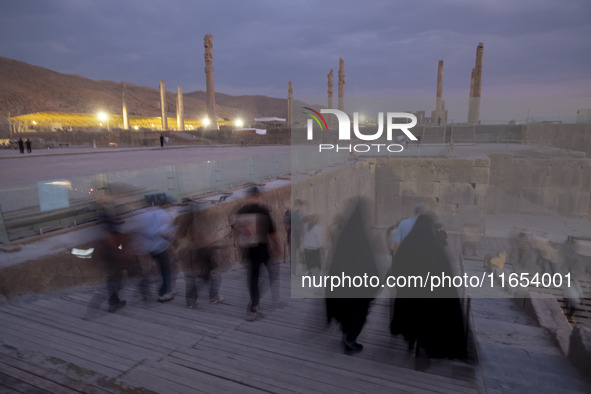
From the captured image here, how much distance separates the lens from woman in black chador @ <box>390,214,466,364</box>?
340 centimetres

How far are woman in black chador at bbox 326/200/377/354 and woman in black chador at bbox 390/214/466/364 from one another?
0.30m

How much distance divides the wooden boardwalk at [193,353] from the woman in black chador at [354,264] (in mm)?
205

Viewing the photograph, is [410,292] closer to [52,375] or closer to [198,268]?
[198,268]

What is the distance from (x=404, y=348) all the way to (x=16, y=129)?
49.3 m

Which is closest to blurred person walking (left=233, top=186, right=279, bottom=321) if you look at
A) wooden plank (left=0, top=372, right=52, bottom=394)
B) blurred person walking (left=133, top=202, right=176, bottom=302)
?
blurred person walking (left=133, top=202, right=176, bottom=302)

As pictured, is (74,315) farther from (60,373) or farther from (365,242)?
(365,242)

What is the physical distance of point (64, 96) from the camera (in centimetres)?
7462

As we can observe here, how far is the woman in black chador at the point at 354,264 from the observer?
11.5ft

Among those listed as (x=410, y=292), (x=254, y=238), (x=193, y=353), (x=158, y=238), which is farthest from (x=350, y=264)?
(x=158, y=238)

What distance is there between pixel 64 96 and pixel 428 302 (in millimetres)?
87534

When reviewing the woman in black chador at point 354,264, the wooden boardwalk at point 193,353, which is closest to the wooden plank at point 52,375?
the wooden boardwalk at point 193,353

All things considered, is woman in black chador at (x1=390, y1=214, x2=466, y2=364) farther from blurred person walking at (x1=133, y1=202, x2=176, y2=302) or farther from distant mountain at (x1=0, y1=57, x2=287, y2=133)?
distant mountain at (x1=0, y1=57, x2=287, y2=133)

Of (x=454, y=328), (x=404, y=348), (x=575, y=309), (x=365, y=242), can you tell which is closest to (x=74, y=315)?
(x=365, y=242)

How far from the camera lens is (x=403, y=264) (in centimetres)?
353
